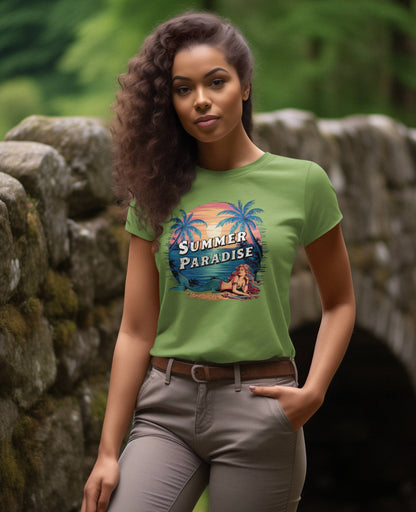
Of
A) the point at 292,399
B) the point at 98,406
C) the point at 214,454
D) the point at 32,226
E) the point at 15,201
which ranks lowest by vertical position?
the point at 98,406

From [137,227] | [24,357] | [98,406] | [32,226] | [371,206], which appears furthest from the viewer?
[371,206]

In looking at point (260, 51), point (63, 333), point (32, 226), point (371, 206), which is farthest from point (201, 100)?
point (260, 51)

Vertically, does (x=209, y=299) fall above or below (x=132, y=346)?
above

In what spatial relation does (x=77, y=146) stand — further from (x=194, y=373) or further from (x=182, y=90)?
(x=194, y=373)

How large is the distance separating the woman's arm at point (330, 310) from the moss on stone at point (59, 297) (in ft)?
2.73

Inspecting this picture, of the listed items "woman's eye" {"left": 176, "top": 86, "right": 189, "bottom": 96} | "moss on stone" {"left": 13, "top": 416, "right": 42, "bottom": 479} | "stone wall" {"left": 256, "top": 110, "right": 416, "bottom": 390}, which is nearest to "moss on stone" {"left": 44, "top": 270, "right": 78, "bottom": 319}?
"moss on stone" {"left": 13, "top": 416, "right": 42, "bottom": 479}

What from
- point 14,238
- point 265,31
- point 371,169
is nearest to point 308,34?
point 265,31

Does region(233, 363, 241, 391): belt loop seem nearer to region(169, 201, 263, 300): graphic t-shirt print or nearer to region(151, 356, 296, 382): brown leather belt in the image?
region(151, 356, 296, 382): brown leather belt

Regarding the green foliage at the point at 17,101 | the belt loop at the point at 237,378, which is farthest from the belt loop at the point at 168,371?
the green foliage at the point at 17,101

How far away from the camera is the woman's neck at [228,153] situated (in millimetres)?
1638

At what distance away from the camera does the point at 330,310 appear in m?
1.69

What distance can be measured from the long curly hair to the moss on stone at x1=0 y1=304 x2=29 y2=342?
0.41 metres

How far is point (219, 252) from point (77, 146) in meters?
1.05

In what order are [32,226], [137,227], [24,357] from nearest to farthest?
[137,227] < [24,357] < [32,226]
